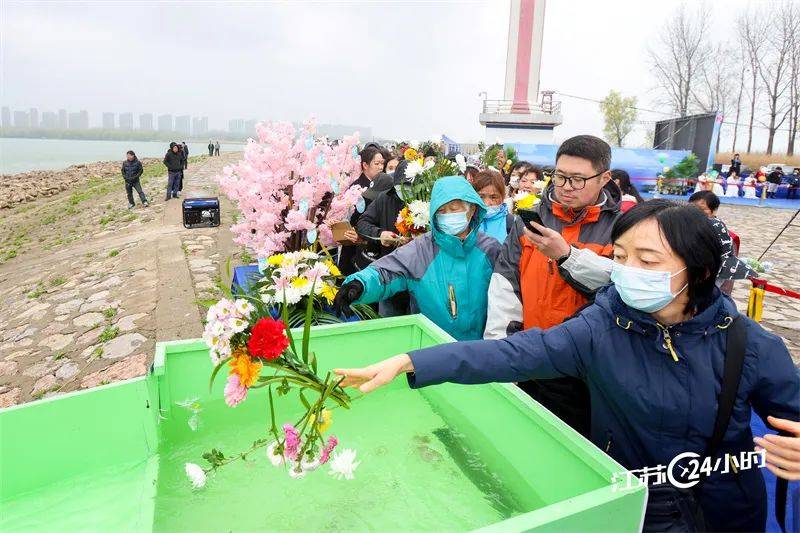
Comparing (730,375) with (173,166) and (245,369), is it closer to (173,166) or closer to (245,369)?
(245,369)

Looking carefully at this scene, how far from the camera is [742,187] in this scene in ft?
56.2

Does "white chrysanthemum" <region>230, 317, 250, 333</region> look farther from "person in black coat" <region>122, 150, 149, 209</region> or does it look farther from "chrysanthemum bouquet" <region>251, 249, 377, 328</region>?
"person in black coat" <region>122, 150, 149, 209</region>

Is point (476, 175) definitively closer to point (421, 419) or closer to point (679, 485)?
point (421, 419)

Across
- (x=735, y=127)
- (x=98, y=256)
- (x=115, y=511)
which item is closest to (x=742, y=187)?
(x=735, y=127)

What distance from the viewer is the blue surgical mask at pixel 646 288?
1281 millimetres

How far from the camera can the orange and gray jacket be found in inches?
76.0

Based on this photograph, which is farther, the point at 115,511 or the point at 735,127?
the point at 735,127

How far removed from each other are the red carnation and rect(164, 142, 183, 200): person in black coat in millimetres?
11481

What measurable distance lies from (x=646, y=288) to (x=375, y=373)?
75cm

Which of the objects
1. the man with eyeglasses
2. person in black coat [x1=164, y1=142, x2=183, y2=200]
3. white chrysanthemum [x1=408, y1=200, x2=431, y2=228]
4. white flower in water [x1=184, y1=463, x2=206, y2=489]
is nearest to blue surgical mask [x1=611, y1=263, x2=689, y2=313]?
the man with eyeglasses

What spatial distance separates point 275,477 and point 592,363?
3.29 feet

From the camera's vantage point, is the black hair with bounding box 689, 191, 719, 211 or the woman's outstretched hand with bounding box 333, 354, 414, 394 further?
the black hair with bounding box 689, 191, 719, 211

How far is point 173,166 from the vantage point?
1160 cm

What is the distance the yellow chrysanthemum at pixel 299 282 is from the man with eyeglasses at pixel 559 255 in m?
0.78
